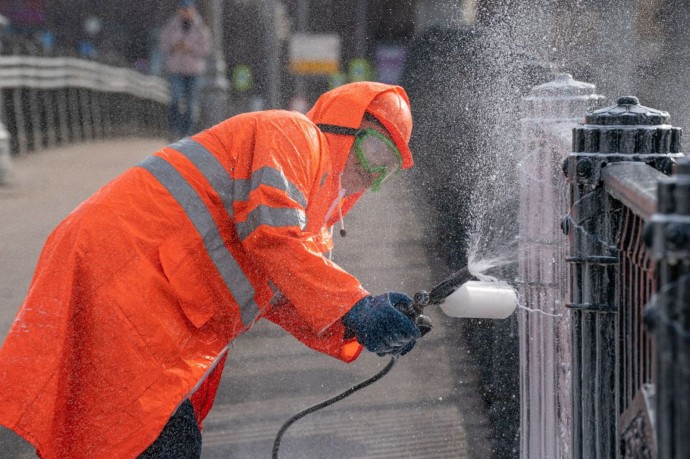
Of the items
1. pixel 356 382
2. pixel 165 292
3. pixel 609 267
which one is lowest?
pixel 356 382

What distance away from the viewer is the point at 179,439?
8.65 feet

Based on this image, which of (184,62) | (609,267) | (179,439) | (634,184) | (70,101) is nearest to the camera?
(634,184)

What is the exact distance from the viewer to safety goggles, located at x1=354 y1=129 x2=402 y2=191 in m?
3.06

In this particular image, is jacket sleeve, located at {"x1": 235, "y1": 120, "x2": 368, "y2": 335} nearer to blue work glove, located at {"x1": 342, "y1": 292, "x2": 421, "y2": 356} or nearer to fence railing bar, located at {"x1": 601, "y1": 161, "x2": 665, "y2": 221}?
blue work glove, located at {"x1": 342, "y1": 292, "x2": 421, "y2": 356}

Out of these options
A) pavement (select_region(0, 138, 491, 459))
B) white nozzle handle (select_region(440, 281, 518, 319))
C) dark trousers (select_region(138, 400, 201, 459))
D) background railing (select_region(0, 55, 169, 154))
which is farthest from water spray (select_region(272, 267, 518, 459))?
background railing (select_region(0, 55, 169, 154))

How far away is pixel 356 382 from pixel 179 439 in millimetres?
2222

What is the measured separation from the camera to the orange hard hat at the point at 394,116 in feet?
10.1

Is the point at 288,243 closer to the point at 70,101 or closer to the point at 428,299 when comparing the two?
the point at 428,299

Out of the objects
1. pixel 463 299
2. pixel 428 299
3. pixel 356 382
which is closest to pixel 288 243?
pixel 428 299

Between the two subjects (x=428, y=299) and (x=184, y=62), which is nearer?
(x=428, y=299)

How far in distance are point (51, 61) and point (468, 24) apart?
8995 mm

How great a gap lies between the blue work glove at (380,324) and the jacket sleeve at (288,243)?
3 centimetres

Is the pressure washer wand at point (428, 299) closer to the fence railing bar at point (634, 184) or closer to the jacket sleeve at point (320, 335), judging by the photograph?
the jacket sleeve at point (320, 335)

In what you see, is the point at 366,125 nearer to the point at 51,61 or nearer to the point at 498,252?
the point at 498,252
